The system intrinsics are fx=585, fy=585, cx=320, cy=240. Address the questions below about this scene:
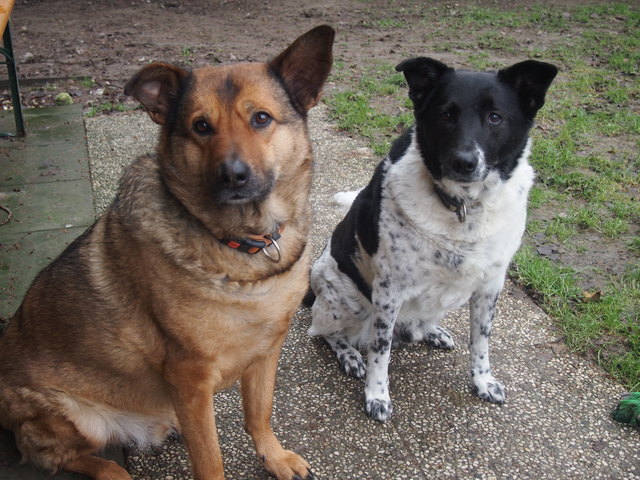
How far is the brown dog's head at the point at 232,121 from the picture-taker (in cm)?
204

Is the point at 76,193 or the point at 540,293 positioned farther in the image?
the point at 76,193

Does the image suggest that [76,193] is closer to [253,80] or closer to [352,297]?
[352,297]

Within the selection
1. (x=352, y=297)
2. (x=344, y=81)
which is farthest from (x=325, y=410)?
(x=344, y=81)

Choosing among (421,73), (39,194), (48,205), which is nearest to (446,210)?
(421,73)

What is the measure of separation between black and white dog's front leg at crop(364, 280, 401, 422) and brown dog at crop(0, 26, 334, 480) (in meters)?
0.66

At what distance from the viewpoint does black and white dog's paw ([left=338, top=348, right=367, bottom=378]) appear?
3.21 m

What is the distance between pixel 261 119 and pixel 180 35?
855 cm

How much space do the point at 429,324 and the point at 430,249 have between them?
2.09 ft

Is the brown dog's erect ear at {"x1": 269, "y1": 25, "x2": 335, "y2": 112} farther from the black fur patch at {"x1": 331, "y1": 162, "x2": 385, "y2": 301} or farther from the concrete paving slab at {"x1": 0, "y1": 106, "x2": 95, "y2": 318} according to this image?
the concrete paving slab at {"x1": 0, "y1": 106, "x2": 95, "y2": 318}

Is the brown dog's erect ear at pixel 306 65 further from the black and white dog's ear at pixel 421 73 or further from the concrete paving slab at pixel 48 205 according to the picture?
the concrete paving slab at pixel 48 205

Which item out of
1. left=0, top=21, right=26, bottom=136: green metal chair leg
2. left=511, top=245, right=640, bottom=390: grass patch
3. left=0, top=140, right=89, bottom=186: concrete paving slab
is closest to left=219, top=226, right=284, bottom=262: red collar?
left=511, top=245, right=640, bottom=390: grass patch

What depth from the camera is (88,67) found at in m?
8.14

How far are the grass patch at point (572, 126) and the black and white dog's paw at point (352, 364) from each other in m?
1.22

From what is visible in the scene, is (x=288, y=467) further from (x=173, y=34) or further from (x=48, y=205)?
(x=173, y=34)
